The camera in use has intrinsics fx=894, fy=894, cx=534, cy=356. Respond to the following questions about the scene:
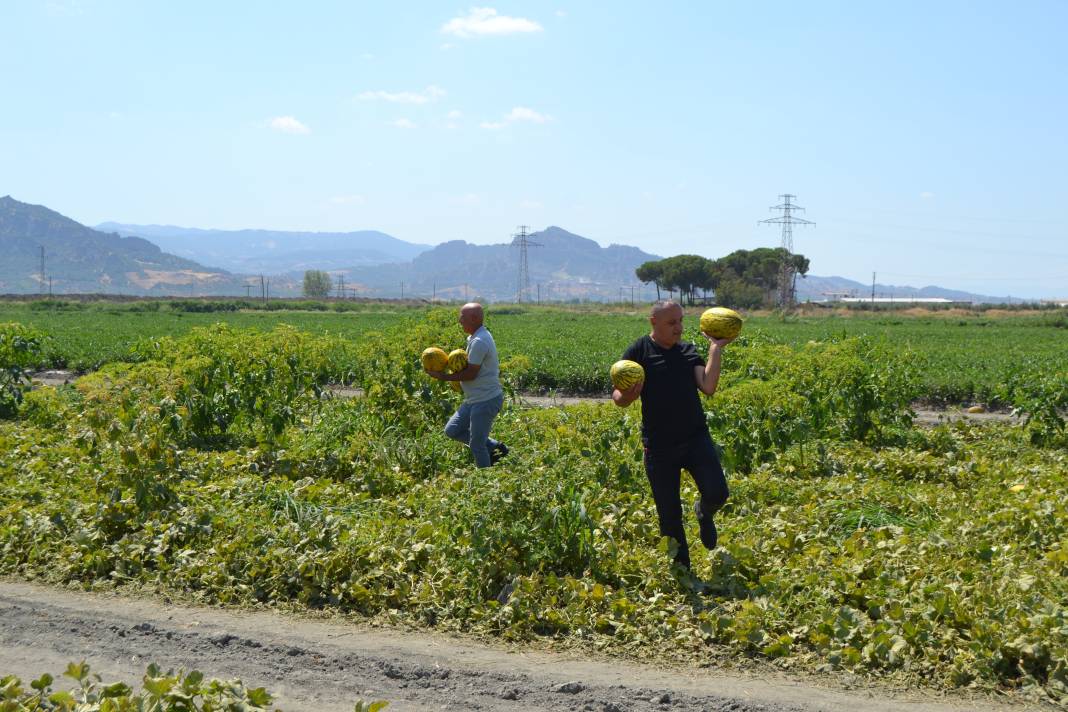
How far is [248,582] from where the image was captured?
619cm

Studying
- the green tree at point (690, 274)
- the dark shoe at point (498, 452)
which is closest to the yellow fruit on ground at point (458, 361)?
the dark shoe at point (498, 452)

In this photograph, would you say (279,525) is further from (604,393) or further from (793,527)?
(604,393)

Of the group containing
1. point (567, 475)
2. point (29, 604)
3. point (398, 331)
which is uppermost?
point (398, 331)

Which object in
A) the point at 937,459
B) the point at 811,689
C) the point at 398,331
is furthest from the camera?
the point at 398,331

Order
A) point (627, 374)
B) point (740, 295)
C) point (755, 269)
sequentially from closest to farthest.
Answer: point (627, 374) → point (740, 295) → point (755, 269)

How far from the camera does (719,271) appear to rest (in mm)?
103312

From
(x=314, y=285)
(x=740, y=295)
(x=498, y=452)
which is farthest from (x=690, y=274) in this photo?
(x=498, y=452)

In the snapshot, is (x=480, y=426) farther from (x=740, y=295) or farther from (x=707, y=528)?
(x=740, y=295)

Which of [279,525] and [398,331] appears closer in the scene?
[279,525]

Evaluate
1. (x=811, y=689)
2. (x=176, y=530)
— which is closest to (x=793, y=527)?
(x=811, y=689)

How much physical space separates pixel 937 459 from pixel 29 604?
8520 millimetres

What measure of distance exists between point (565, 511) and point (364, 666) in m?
1.78

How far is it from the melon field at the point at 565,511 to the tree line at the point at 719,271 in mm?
86279

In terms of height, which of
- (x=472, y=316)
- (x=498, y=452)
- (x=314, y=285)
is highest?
(x=314, y=285)
